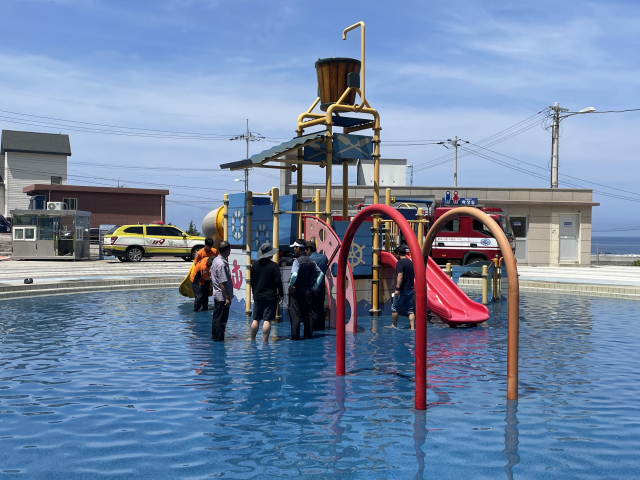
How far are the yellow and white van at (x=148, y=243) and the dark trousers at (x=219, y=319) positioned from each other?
2359 centimetres

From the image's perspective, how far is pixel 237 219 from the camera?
A: 46.4ft

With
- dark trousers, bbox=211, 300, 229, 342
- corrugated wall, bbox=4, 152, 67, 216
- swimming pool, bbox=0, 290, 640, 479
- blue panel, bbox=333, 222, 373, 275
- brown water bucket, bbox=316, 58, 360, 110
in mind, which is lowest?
swimming pool, bbox=0, 290, 640, 479

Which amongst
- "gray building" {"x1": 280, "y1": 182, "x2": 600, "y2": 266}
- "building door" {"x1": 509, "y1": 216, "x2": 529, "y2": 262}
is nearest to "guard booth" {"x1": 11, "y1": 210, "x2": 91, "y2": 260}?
"gray building" {"x1": 280, "y1": 182, "x2": 600, "y2": 266}

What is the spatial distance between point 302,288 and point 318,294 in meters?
1.03

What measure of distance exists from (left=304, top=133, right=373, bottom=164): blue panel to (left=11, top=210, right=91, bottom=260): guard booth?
70.7ft

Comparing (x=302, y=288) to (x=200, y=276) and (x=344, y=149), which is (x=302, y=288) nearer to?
(x=200, y=276)

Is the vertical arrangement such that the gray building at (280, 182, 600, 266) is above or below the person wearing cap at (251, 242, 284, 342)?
above

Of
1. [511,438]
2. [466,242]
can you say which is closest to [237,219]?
[511,438]

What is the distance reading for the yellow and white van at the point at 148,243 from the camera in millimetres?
33906

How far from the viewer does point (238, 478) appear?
4793 mm

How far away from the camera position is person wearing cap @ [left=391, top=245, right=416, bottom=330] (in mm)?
12211

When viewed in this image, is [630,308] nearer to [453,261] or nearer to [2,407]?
[453,261]

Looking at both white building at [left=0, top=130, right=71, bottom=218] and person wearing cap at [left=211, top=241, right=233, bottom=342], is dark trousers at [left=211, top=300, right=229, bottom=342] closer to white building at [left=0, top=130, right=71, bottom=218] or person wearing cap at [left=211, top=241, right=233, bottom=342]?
person wearing cap at [left=211, top=241, right=233, bottom=342]

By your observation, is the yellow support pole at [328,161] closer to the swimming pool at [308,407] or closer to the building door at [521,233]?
the swimming pool at [308,407]
